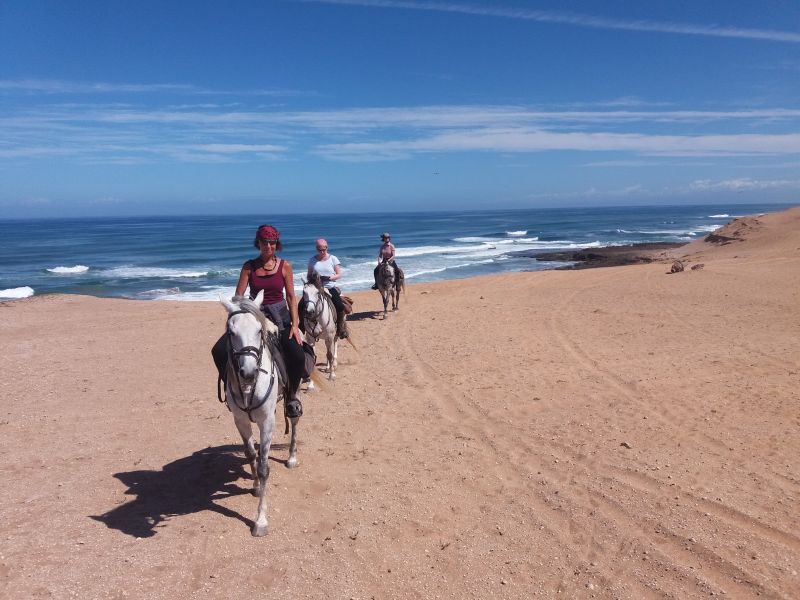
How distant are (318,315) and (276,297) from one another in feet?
11.4

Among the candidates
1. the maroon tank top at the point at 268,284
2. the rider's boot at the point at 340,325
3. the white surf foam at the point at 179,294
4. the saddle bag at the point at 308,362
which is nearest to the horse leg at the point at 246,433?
the saddle bag at the point at 308,362

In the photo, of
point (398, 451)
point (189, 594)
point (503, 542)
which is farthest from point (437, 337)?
point (189, 594)

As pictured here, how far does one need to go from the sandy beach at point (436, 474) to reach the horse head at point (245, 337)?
165 cm

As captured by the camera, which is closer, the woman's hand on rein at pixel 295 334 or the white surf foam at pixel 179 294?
the woman's hand on rein at pixel 295 334

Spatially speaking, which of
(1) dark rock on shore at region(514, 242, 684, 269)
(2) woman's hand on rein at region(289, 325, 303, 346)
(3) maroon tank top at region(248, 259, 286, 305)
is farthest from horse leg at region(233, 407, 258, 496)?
(1) dark rock on shore at region(514, 242, 684, 269)

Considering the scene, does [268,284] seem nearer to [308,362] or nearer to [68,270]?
[308,362]

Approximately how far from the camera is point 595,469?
6.02m

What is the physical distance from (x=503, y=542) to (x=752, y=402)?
4962 mm

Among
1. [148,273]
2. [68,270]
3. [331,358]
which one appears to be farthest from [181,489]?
[68,270]

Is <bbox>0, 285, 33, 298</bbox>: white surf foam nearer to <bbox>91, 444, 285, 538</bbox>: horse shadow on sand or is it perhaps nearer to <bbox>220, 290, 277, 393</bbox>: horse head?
<bbox>91, 444, 285, 538</bbox>: horse shadow on sand

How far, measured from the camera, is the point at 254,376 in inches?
172

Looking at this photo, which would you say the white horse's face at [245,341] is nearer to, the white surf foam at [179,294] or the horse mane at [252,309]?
the horse mane at [252,309]

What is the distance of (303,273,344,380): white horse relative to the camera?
889 cm

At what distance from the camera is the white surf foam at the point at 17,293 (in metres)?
26.7
